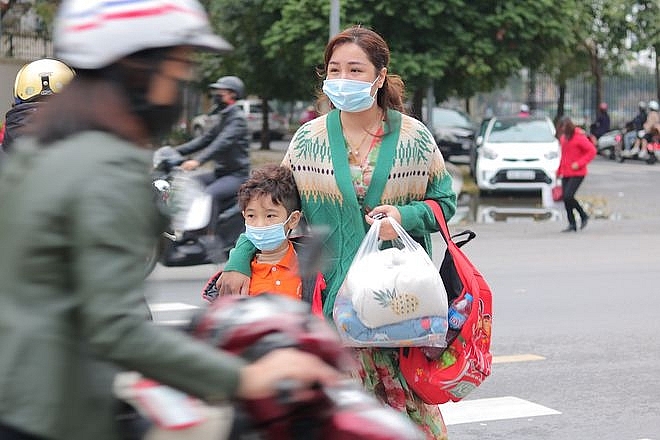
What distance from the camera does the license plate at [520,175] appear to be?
2200cm

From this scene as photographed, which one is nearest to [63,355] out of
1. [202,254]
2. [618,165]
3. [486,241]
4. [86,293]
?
[86,293]

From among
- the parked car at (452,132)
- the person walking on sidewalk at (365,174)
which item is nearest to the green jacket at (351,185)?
the person walking on sidewalk at (365,174)

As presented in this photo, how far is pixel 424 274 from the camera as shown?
4.30 m

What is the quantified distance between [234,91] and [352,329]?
7766 millimetres

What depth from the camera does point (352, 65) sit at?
4574 mm

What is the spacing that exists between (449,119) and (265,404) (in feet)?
101

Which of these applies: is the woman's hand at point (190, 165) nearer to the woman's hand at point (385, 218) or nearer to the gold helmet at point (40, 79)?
the gold helmet at point (40, 79)

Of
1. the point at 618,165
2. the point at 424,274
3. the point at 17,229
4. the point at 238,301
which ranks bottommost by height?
the point at 618,165

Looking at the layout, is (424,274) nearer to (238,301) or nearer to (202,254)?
(238,301)

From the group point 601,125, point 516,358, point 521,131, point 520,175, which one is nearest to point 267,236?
point 516,358

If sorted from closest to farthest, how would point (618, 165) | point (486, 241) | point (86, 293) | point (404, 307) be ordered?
point (86, 293), point (404, 307), point (486, 241), point (618, 165)

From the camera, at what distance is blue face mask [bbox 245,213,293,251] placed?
15.8 feet

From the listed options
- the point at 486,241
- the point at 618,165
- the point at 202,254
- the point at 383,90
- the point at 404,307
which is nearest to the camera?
the point at 404,307

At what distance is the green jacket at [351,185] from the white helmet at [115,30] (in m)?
2.26
